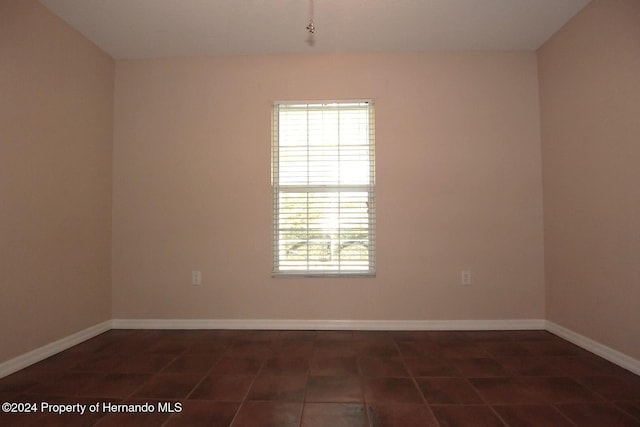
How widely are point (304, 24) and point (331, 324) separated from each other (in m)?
2.58

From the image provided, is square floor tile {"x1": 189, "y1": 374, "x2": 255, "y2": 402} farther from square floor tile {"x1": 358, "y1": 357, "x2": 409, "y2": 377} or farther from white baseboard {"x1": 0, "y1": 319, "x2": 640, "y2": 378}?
white baseboard {"x1": 0, "y1": 319, "x2": 640, "y2": 378}

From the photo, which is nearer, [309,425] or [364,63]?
[309,425]

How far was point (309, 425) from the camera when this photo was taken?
4.95 ft

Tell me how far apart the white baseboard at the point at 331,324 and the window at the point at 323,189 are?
1.46 ft

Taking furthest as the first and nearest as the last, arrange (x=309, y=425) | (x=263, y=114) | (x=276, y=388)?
(x=263, y=114) < (x=276, y=388) < (x=309, y=425)

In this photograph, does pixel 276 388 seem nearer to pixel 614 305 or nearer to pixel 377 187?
pixel 377 187

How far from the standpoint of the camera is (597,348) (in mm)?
2295

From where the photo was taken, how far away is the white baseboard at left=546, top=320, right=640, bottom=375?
6.69ft

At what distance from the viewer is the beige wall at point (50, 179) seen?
2.07 meters

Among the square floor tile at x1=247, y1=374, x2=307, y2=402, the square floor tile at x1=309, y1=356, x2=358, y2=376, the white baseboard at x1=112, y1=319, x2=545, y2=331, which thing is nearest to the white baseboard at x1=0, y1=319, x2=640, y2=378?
the white baseboard at x1=112, y1=319, x2=545, y2=331

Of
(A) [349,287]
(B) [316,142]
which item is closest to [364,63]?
(B) [316,142]

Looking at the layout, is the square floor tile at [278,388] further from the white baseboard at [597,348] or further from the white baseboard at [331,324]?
the white baseboard at [597,348]

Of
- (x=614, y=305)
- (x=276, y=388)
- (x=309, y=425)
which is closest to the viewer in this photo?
(x=309, y=425)

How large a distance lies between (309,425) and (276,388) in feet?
1.31
